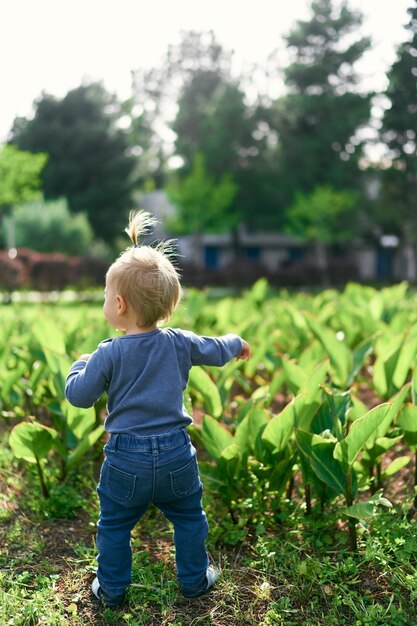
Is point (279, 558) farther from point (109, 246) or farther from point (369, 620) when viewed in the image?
point (109, 246)

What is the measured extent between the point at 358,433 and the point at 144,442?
80cm

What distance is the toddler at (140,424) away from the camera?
2.40 m

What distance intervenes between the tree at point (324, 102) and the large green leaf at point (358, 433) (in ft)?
110

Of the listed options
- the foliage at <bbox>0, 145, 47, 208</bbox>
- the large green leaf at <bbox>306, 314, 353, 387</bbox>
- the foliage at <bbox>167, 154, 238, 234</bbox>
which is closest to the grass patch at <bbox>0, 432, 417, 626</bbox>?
the large green leaf at <bbox>306, 314, 353, 387</bbox>

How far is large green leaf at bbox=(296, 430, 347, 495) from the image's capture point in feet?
8.54

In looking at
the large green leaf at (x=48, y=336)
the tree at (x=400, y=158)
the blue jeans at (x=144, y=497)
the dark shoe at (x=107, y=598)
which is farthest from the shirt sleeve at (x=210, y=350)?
the tree at (x=400, y=158)

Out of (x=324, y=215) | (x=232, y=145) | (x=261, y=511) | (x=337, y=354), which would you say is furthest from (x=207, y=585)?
(x=232, y=145)

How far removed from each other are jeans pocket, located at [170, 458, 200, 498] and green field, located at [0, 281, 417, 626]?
33cm

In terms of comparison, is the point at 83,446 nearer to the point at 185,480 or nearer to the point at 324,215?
the point at 185,480

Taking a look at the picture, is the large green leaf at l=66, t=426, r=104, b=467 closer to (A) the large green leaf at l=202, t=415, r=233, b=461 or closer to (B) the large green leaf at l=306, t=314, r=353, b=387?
(A) the large green leaf at l=202, t=415, r=233, b=461

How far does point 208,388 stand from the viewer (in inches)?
127

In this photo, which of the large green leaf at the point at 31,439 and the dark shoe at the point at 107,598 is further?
the large green leaf at the point at 31,439

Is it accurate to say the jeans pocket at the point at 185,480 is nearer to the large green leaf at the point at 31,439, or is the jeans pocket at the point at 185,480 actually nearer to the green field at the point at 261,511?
the green field at the point at 261,511

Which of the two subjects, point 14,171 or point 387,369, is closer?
point 387,369
